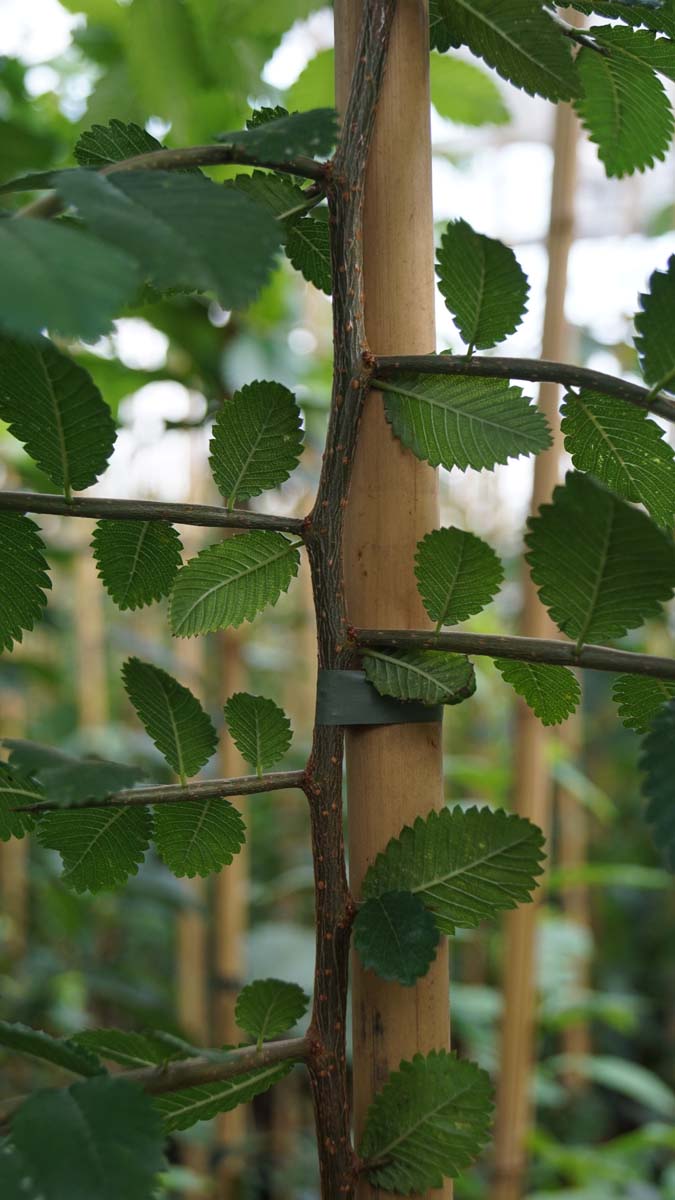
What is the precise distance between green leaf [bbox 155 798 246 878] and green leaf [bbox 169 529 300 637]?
53mm

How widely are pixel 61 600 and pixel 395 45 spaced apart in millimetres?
3406

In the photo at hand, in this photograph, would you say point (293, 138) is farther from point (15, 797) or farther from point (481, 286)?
point (15, 797)

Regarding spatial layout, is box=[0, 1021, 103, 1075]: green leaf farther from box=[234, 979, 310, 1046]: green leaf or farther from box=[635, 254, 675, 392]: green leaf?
box=[635, 254, 675, 392]: green leaf

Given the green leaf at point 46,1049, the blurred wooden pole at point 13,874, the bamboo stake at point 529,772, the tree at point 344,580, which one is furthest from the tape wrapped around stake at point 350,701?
the blurred wooden pole at point 13,874

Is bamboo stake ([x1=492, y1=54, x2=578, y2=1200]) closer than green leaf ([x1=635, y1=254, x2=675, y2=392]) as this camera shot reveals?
No

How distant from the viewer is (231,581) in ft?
1.03

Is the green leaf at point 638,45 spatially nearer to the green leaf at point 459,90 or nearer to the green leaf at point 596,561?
the green leaf at point 596,561

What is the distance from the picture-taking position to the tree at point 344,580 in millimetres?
256

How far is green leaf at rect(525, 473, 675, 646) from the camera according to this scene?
25 centimetres

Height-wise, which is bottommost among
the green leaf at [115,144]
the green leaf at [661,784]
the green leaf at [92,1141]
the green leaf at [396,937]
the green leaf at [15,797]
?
the green leaf at [92,1141]

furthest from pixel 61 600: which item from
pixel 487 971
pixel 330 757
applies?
pixel 330 757

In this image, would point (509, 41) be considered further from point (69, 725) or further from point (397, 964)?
point (69, 725)

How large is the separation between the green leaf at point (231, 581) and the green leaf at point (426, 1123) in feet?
0.44

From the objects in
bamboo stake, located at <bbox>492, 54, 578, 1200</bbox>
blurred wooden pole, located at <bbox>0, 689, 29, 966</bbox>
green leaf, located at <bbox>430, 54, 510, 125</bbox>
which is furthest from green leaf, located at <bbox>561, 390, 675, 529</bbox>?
blurred wooden pole, located at <bbox>0, 689, 29, 966</bbox>
